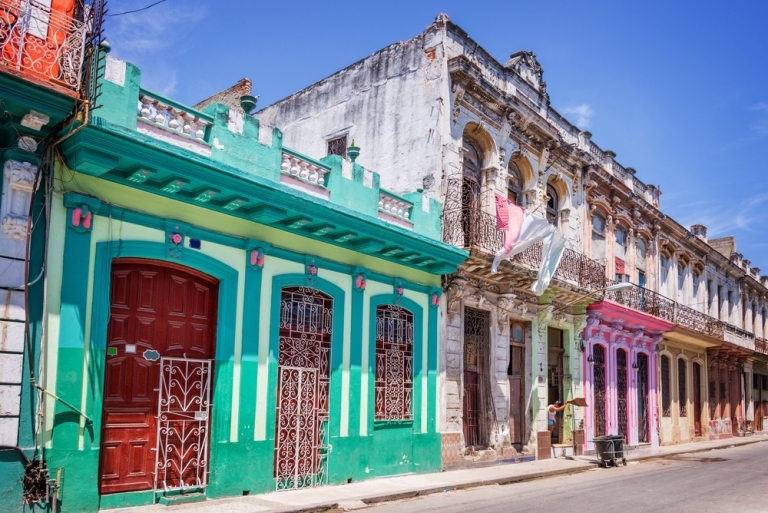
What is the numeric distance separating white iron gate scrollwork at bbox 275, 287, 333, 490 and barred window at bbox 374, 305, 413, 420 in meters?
1.33

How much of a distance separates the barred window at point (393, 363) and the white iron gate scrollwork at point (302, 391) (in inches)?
52.2

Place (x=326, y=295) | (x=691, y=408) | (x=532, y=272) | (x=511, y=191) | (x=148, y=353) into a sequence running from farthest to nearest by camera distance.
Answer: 1. (x=691, y=408)
2. (x=511, y=191)
3. (x=532, y=272)
4. (x=326, y=295)
5. (x=148, y=353)

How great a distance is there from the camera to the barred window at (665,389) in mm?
23688

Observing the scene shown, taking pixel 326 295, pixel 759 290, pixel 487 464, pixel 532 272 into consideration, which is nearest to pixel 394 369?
pixel 326 295

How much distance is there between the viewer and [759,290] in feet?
120

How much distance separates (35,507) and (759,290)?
123 feet

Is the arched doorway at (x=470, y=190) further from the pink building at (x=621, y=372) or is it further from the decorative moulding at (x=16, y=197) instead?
the decorative moulding at (x=16, y=197)

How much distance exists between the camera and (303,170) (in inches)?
423

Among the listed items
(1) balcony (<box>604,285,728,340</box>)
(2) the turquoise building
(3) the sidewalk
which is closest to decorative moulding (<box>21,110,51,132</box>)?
(2) the turquoise building

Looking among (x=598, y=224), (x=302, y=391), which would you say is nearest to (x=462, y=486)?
(x=302, y=391)

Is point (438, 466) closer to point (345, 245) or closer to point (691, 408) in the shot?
point (345, 245)

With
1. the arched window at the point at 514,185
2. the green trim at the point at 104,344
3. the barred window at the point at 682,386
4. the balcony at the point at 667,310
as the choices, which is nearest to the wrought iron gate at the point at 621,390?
the balcony at the point at 667,310

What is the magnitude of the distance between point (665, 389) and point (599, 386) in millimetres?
5878

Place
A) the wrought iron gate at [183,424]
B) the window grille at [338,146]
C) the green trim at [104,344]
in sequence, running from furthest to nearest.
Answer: the window grille at [338,146]
the wrought iron gate at [183,424]
the green trim at [104,344]
